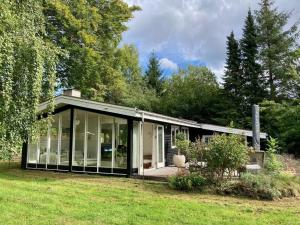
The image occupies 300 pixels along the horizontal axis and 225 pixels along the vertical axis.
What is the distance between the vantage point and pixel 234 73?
95.9 feet

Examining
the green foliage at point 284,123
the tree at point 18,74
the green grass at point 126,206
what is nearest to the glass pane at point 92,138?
the green grass at point 126,206

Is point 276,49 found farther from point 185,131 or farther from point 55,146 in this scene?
point 55,146

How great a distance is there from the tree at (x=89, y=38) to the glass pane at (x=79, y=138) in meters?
8.61

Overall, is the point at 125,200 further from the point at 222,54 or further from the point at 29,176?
the point at 222,54

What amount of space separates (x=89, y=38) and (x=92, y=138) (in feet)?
36.8

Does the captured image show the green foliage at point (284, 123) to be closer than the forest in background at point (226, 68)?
Yes

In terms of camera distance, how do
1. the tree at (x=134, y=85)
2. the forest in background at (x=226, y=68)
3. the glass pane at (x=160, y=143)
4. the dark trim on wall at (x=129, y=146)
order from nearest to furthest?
the dark trim on wall at (x=129, y=146), the glass pane at (x=160, y=143), the forest in background at (x=226, y=68), the tree at (x=134, y=85)

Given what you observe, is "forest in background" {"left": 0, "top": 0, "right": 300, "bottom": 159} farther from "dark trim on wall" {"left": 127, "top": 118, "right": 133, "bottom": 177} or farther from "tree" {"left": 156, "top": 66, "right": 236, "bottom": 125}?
"dark trim on wall" {"left": 127, "top": 118, "right": 133, "bottom": 177}

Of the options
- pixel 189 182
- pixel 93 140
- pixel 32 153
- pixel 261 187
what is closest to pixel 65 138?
pixel 93 140

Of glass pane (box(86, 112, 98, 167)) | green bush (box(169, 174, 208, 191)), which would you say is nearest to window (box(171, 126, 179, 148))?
glass pane (box(86, 112, 98, 167))

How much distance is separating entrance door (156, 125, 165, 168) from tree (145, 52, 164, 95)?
2201cm

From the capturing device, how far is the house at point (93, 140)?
14.2 m

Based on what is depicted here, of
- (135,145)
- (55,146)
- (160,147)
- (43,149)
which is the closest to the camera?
(135,145)

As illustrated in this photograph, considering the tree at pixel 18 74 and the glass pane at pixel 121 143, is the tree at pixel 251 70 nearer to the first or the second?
the glass pane at pixel 121 143
